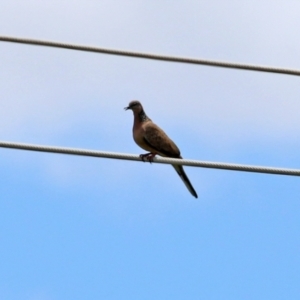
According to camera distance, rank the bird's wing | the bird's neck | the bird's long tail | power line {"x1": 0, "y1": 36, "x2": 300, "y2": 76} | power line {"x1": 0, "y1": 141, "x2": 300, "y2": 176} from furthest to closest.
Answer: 1. the bird's neck
2. the bird's wing
3. the bird's long tail
4. power line {"x1": 0, "y1": 36, "x2": 300, "y2": 76}
5. power line {"x1": 0, "y1": 141, "x2": 300, "y2": 176}

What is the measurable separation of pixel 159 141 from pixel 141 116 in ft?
2.59

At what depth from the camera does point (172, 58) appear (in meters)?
9.14

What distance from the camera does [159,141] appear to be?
12.5m

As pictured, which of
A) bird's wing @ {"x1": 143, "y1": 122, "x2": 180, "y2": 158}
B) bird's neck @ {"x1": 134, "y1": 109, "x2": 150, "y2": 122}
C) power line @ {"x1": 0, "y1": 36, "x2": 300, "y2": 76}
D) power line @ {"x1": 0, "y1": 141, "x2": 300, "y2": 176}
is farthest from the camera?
bird's neck @ {"x1": 134, "y1": 109, "x2": 150, "y2": 122}

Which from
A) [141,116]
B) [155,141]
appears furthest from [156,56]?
[141,116]

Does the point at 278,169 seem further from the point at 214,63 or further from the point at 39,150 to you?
the point at 39,150

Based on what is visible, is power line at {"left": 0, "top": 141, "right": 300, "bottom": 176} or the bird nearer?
power line at {"left": 0, "top": 141, "right": 300, "bottom": 176}

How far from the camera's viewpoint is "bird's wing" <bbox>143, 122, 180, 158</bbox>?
1243 cm

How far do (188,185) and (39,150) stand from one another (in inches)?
152

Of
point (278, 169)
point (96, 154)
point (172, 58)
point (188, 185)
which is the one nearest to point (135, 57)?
point (172, 58)

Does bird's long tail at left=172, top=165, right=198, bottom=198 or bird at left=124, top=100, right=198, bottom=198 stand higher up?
bird at left=124, top=100, right=198, bottom=198

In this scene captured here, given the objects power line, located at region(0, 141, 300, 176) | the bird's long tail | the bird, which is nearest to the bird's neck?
the bird

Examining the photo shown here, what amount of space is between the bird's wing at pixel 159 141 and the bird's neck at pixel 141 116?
0.77 ft

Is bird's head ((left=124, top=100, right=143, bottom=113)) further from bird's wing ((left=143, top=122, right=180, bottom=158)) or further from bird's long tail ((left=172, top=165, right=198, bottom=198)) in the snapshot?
bird's long tail ((left=172, top=165, right=198, bottom=198))
